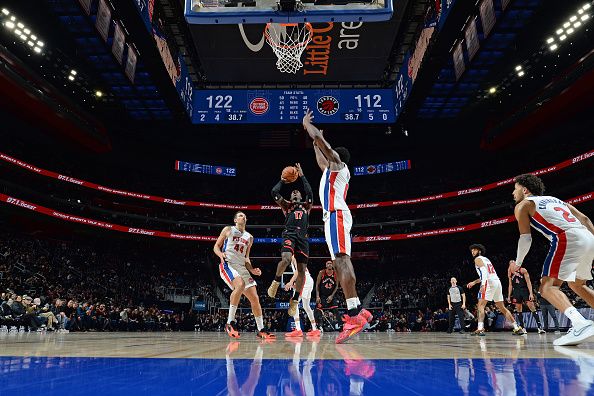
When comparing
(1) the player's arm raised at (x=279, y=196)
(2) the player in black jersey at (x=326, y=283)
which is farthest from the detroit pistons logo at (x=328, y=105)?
(1) the player's arm raised at (x=279, y=196)

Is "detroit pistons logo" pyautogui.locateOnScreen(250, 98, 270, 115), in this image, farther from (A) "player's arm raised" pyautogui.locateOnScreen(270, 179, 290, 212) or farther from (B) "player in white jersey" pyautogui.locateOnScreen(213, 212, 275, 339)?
(B) "player in white jersey" pyautogui.locateOnScreen(213, 212, 275, 339)

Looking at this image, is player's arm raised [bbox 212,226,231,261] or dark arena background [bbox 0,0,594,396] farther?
player's arm raised [bbox 212,226,231,261]

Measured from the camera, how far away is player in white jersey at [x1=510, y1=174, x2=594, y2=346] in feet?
13.1

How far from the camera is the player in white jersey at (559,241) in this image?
398cm

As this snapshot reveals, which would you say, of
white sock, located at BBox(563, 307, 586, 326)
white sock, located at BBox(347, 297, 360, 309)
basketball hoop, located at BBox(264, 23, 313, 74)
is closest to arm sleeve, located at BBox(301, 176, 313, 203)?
white sock, located at BBox(347, 297, 360, 309)

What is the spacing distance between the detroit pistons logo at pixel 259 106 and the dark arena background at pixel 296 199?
44 millimetres

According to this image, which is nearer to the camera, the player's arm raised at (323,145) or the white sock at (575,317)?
the white sock at (575,317)

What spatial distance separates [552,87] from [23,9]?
19.8m

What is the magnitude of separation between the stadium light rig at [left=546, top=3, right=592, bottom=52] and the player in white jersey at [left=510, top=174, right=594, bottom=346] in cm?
1422

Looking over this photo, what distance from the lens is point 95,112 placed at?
22.4m

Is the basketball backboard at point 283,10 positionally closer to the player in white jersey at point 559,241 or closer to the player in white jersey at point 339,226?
the player in white jersey at point 339,226

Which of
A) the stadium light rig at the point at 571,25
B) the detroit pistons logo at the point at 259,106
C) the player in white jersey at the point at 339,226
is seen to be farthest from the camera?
the stadium light rig at the point at 571,25

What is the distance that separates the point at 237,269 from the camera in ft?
20.3

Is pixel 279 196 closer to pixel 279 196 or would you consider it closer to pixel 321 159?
pixel 279 196
